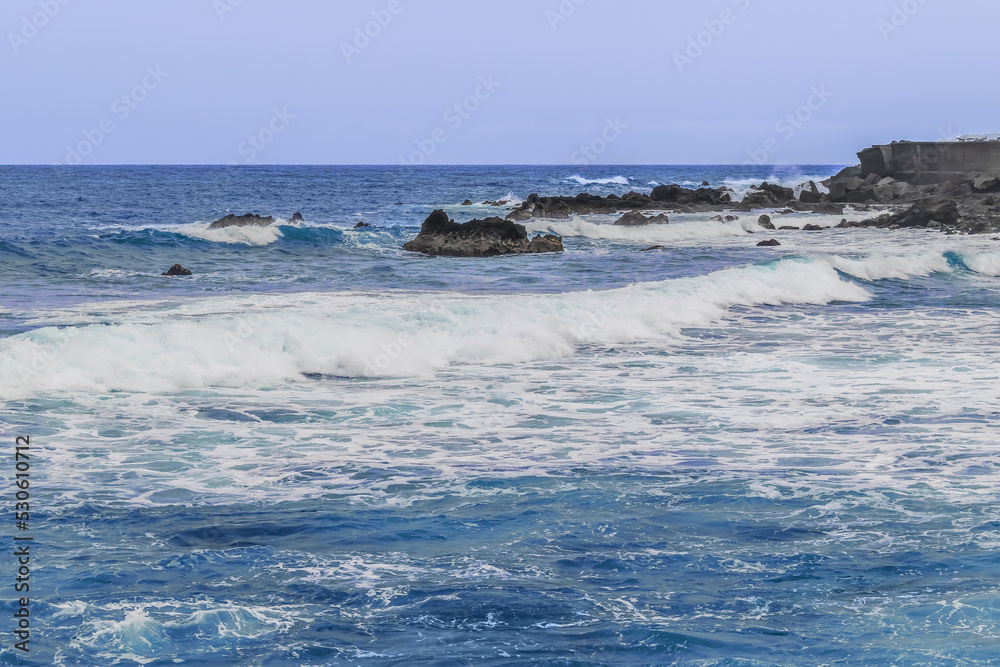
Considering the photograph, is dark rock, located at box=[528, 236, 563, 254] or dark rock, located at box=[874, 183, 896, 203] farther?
dark rock, located at box=[874, 183, 896, 203]

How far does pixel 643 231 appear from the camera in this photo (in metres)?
38.4

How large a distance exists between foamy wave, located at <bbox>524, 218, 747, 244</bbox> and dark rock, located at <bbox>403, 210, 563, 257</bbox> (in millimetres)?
7184

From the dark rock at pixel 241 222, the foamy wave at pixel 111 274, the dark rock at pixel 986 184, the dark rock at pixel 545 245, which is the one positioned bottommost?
the foamy wave at pixel 111 274

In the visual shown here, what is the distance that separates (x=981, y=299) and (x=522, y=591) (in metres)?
16.3

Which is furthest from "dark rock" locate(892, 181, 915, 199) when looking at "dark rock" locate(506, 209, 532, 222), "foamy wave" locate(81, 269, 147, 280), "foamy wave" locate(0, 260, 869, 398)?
"foamy wave" locate(81, 269, 147, 280)

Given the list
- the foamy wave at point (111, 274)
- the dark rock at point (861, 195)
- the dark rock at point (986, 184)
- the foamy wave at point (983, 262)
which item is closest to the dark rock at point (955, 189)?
the dark rock at point (986, 184)

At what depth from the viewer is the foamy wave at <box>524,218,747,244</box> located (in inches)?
1475

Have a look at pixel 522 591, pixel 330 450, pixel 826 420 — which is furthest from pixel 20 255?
pixel 522 591

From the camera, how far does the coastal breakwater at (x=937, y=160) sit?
53.6 meters

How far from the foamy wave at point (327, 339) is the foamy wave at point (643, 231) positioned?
64.6 feet

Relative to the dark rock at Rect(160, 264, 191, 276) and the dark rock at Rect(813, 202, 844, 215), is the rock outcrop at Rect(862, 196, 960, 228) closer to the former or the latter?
the dark rock at Rect(813, 202, 844, 215)

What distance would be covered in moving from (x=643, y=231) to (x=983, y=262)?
15108 millimetres

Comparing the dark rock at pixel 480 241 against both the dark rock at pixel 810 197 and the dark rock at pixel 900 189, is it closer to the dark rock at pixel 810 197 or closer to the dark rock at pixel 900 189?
the dark rock at pixel 810 197

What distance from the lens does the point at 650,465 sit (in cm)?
746
